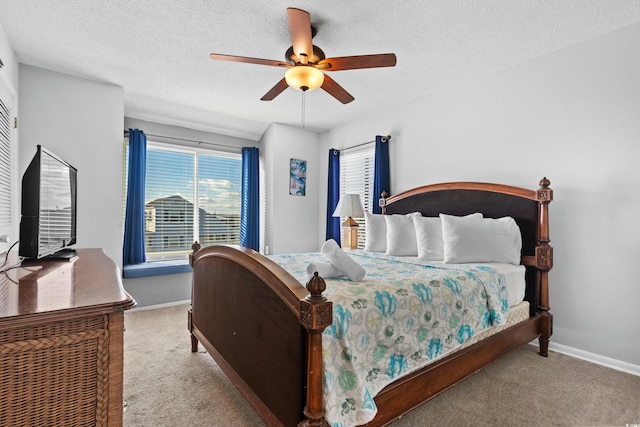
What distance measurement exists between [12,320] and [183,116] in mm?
4029

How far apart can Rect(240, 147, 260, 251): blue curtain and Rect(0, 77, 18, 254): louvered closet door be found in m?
2.66

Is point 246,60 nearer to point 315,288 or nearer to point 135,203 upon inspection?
point 315,288

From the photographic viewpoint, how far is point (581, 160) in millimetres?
2562

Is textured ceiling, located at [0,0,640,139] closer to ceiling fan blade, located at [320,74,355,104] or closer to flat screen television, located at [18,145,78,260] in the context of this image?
ceiling fan blade, located at [320,74,355,104]

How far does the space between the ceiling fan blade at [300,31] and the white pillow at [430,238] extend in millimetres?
1800

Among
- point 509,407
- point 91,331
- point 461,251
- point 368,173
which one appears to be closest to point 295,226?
point 368,173

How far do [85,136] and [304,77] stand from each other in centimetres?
255

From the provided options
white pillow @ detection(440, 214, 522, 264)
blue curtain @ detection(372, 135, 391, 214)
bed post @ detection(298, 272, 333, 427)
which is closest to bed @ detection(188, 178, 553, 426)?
bed post @ detection(298, 272, 333, 427)

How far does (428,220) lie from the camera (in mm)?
3053

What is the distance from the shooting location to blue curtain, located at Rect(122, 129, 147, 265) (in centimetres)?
404

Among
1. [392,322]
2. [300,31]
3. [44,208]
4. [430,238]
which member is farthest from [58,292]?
[430,238]

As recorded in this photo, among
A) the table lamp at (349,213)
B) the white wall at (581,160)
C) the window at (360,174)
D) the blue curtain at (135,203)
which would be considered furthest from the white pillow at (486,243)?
the blue curtain at (135,203)

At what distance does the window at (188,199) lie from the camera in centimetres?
439

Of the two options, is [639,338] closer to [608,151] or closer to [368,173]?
[608,151]
